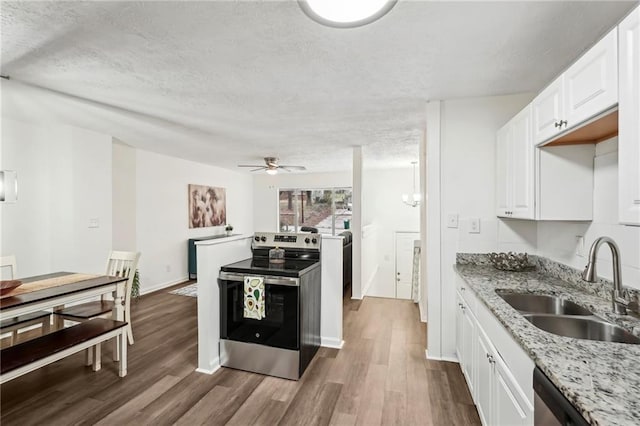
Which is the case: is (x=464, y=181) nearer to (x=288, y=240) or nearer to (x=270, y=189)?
(x=288, y=240)

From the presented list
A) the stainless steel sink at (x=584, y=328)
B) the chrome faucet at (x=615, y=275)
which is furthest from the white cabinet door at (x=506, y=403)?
the chrome faucet at (x=615, y=275)

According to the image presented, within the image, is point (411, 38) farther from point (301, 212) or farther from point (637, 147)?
point (301, 212)

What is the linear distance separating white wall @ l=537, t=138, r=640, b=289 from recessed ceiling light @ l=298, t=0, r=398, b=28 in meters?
1.48

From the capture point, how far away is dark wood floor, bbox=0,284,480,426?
1.92 metres

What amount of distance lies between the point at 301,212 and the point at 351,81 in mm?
5981

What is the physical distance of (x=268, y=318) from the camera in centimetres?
247

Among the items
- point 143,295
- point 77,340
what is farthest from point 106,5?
point 143,295

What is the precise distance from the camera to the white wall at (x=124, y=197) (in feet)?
14.3

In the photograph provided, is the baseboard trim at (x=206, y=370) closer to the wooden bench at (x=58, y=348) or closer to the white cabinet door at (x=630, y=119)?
the wooden bench at (x=58, y=348)

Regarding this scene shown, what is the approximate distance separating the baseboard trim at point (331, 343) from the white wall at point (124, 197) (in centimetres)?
339

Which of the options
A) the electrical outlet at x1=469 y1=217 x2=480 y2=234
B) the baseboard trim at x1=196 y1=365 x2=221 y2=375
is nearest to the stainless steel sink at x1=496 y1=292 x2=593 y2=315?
the electrical outlet at x1=469 y1=217 x2=480 y2=234

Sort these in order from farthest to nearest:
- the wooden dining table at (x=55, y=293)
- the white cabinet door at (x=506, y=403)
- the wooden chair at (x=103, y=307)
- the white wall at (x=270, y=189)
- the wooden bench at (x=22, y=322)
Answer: the white wall at (x=270, y=189), the wooden chair at (x=103, y=307), the wooden bench at (x=22, y=322), the wooden dining table at (x=55, y=293), the white cabinet door at (x=506, y=403)

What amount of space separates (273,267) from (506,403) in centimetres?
174

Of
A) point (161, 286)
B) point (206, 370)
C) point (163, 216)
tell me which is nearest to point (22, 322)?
point (206, 370)
